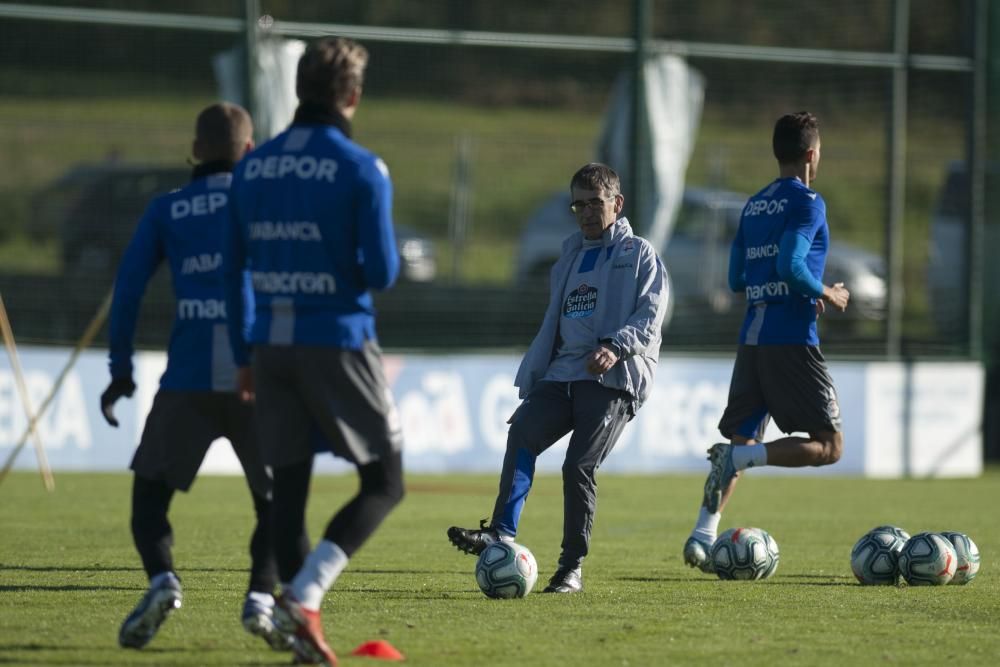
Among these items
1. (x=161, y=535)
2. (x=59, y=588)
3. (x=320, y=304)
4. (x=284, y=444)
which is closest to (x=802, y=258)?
(x=320, y=304)

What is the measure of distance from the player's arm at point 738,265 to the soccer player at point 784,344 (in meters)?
0.09

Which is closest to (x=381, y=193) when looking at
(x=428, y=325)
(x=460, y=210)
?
(x=428, y=325)

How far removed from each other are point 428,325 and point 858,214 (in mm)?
12007

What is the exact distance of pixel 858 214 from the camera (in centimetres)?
2783

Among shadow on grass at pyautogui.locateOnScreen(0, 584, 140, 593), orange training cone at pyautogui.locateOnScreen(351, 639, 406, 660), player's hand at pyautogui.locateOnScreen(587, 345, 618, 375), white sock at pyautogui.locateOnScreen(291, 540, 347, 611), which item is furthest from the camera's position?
shadow on grass at pyautogui.locateOnScreen(0, 584, 140, 593)

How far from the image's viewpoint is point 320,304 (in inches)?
211

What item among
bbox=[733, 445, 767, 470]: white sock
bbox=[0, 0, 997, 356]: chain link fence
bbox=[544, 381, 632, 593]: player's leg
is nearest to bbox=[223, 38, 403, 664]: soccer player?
bbox=[544, 381, 632, 593]: player's leg

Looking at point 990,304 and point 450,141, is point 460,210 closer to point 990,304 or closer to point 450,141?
point 450,141

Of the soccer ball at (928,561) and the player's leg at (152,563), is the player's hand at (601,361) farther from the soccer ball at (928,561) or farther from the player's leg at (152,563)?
the player's leg at (152,563)

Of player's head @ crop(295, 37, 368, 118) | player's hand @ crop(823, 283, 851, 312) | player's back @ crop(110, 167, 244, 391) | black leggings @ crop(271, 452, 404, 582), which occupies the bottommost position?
black leggings @ crop(271, 452, 404, 582)

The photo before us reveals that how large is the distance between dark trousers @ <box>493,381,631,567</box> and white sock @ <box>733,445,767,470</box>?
75cm

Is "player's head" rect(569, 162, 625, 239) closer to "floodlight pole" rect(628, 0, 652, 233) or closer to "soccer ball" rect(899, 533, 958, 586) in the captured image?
"soccer ball" rect(899, 533, 958, 586)

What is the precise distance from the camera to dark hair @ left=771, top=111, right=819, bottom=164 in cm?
809

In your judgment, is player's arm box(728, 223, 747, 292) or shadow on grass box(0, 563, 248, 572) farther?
player's arm box(728, 223, 747, 292)
